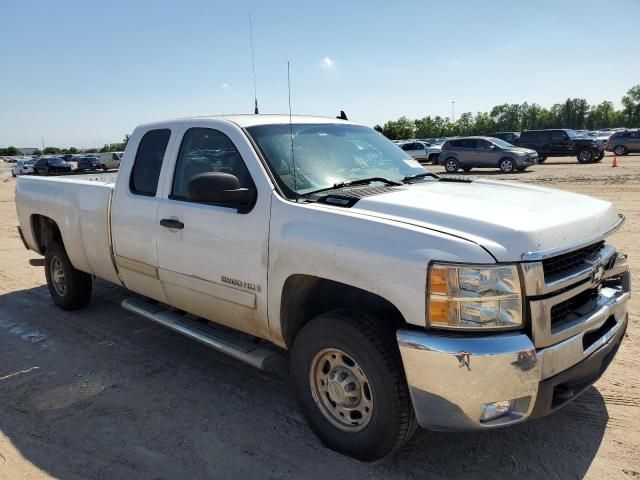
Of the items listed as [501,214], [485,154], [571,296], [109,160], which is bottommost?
[109,160]

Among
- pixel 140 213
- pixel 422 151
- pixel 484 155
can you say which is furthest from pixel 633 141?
pixel 140 213

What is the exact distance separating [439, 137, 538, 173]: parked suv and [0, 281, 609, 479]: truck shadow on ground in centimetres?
2169

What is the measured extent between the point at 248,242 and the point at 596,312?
2.03m

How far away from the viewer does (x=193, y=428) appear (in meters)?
3.40

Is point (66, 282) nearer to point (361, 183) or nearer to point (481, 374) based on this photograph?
point (361, 183)

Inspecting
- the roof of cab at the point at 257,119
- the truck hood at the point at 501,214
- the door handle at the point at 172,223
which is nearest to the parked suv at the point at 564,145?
the roof of cab at the point at 257,119

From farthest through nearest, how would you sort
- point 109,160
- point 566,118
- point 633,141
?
1. point 566,118
2. point 109,160
3. point 633,141

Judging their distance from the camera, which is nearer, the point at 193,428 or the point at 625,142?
the point at 193,428

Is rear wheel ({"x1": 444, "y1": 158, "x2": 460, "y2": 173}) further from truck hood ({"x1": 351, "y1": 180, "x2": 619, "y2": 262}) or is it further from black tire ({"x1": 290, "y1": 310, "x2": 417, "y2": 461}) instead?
black tire ({"x1": 290, "y1": 310, "x2": 417, "y2": 461})

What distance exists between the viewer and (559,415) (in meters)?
3.41

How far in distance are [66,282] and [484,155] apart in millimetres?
22130

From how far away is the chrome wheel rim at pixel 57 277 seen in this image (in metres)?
5.80

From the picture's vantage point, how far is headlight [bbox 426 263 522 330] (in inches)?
96.3

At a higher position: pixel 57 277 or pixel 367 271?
pixel 367 271
